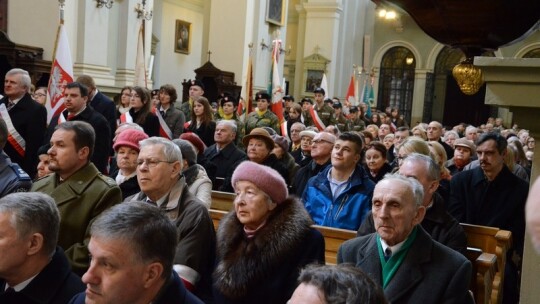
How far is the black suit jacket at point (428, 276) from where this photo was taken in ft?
9.50

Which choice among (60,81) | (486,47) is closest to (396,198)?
(486,47)

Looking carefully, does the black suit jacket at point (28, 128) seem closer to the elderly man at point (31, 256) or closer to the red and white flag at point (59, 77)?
the red and white flag at point (59, 77)

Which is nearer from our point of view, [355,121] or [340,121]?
[340,121]

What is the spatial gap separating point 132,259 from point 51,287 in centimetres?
58

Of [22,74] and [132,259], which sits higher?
[22,74]

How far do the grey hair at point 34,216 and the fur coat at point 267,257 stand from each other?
2.99ft

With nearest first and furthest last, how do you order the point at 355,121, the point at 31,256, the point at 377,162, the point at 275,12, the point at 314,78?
the point at 31,256 → the point at 377,162 → the point at 355,121 → the point at 275,12 → the point at 314,78

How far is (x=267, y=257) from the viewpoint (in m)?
3.21

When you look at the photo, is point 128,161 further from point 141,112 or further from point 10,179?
point 141,112

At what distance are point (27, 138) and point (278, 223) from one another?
3.50 m

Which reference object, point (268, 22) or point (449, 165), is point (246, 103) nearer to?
point (268, 22)

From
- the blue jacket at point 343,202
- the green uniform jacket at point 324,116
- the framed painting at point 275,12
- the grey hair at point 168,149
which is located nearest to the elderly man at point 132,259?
the grey hair at point 168,149

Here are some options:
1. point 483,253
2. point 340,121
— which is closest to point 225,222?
point 483,253

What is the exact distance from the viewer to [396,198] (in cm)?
305
